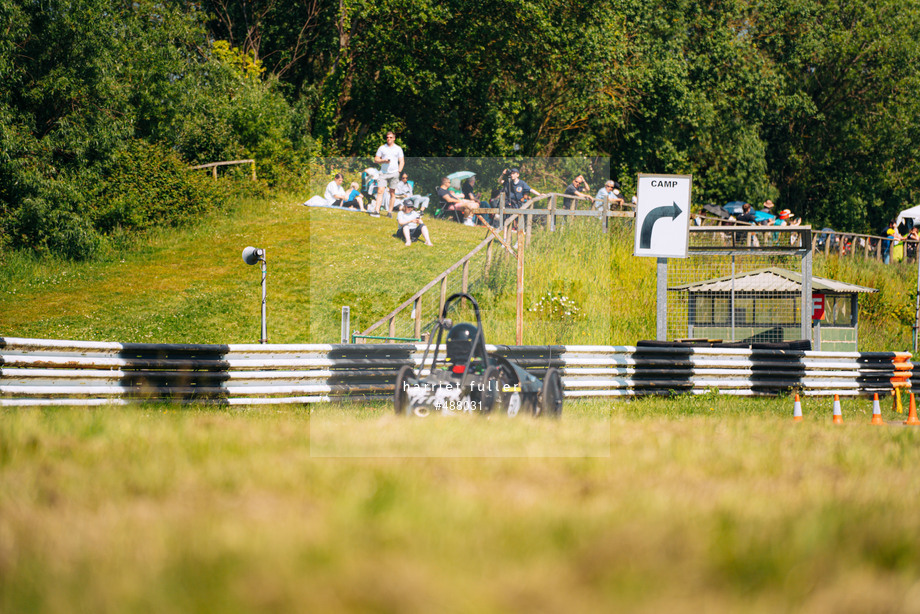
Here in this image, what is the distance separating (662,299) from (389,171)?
16.3ft

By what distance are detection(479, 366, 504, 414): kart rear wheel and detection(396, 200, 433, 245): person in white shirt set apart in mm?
5557

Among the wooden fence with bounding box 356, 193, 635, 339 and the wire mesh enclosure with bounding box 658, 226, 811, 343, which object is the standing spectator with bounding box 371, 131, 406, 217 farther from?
the wire mesh enclosure with bounding box 658, 226, 811, 343

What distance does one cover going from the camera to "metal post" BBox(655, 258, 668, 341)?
15.0 metres

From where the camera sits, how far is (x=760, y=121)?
51.3 metres

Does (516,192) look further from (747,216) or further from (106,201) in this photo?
(747,216)

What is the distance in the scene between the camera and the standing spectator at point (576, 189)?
67.9 feet

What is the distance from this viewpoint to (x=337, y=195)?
42.7ft

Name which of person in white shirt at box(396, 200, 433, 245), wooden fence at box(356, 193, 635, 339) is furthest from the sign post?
person in white shirt at box(396, 200, 433, 245)

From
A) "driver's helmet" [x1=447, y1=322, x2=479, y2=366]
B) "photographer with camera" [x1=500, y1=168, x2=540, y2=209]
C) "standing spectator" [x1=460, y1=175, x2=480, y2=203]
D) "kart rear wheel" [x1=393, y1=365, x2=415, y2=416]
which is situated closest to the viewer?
"kart rear wheel" [x1=393, y1=365, x2=415, y2=416]

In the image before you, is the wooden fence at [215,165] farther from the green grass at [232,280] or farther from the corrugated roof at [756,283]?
Result: the corrugated roof at [756,283]

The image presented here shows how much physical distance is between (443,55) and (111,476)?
32.1 metres

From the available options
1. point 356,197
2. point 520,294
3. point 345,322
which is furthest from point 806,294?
point 356,197

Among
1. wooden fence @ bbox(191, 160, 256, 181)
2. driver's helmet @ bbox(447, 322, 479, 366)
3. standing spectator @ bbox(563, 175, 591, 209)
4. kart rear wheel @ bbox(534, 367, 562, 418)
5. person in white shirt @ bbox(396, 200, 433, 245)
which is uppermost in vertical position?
wooden fence @ bbox(191, 160, 256, 181)

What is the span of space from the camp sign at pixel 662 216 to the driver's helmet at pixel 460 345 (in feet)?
20.4
